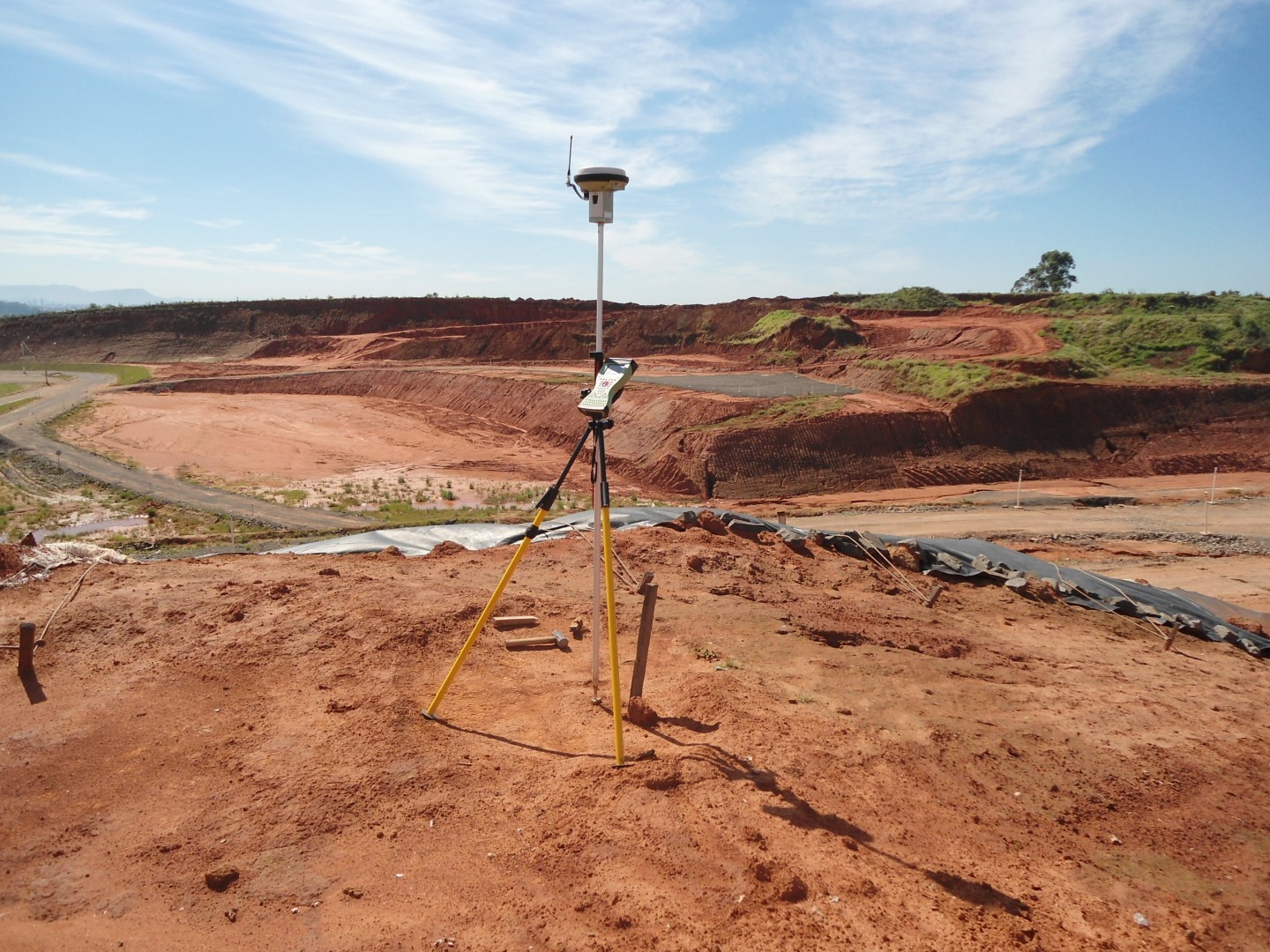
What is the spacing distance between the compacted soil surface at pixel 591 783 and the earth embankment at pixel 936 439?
55.1ft

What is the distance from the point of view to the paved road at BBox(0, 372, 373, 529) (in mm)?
20406

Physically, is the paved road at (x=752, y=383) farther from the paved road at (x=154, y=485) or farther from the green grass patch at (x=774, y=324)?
the paved road at (x=154, y=485)

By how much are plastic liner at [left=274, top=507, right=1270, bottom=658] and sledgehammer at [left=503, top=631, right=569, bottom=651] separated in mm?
4438

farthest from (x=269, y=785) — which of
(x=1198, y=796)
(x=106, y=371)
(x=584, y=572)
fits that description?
(x=106, y=371)

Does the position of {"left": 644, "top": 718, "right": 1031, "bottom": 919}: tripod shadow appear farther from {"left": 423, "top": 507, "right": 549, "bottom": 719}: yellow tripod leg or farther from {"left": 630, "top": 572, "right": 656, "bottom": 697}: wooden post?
{"left": 423, "top": 507, "right": 549, "bottom": 719}: yellow tripod leg

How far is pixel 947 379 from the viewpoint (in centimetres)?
3073

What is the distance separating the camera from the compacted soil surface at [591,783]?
14.3ft

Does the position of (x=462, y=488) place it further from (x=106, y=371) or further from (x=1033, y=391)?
(x=106, y=371)

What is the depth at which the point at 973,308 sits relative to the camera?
50469 mm

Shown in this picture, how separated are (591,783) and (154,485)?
74.9 feet

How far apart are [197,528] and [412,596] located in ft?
42.9

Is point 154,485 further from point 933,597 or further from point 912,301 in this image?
point 912,301

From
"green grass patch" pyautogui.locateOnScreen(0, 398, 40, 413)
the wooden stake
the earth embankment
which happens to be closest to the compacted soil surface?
the wooden stake

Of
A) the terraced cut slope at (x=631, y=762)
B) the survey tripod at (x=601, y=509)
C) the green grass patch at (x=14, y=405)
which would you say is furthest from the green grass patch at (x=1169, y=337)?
the green grass patch at (x=14, y=405)
